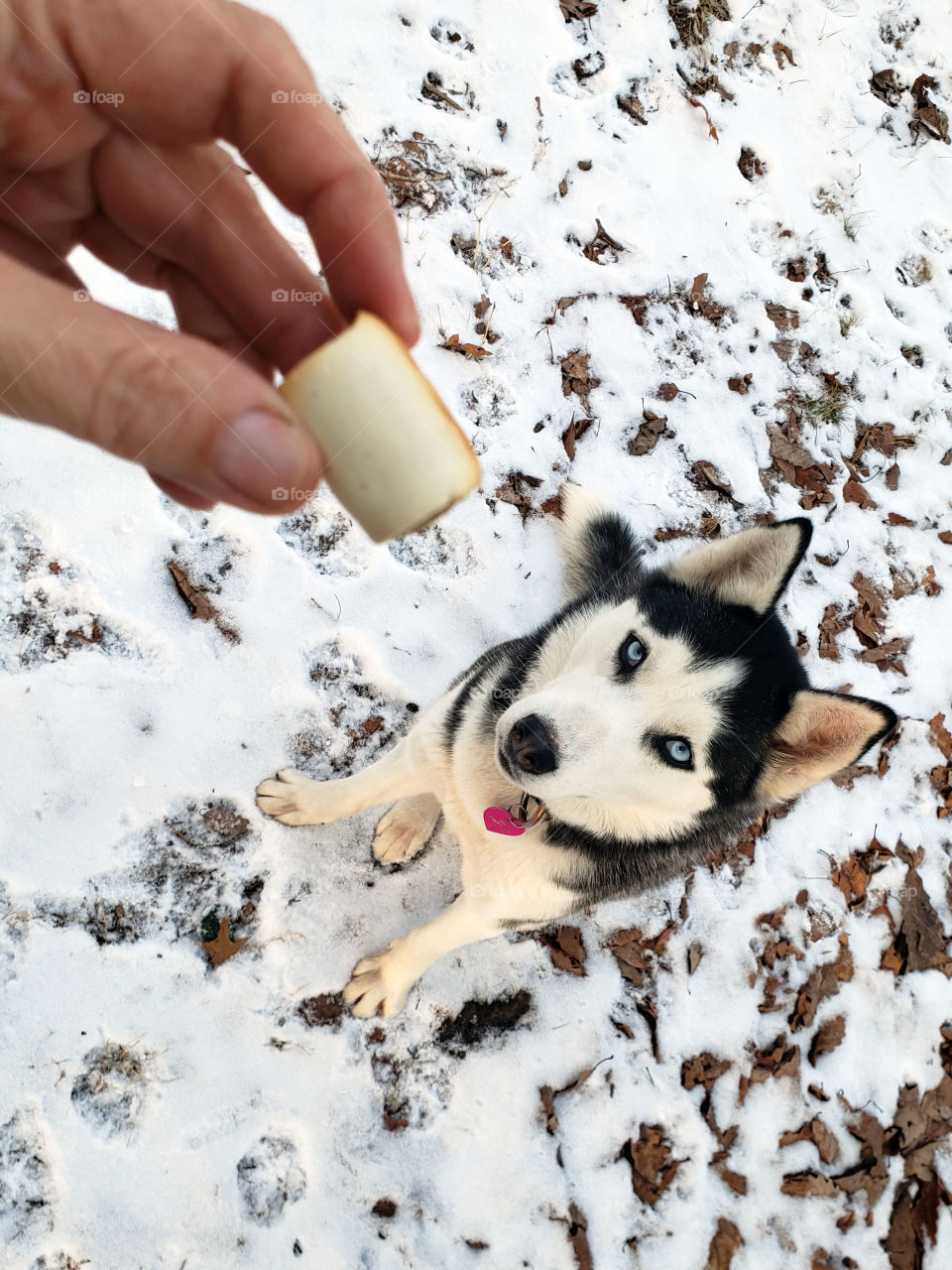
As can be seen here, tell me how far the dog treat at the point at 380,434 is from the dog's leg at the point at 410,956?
1.67 metres

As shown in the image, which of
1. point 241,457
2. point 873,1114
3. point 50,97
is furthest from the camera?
point 873,1114

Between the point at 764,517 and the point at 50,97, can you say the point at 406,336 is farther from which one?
the point at 764,517

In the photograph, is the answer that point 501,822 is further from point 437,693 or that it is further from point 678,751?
point 437,693

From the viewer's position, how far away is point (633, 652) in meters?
2.47

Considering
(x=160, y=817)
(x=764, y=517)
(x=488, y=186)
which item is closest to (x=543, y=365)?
(x=488, y=186)

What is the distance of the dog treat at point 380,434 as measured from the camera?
1592mm

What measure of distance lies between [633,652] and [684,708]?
0.82 ft

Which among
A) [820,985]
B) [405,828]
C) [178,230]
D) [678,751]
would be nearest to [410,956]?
[405,828]

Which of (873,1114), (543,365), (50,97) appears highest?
(50,97)

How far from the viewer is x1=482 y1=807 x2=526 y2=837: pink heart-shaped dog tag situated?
2555mm

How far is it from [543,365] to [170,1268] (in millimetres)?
4450

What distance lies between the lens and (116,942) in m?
3.01

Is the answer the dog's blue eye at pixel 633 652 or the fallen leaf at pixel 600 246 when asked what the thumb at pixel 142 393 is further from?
the fallen leaf at pixel 600 246

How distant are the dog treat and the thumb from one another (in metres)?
0.08
